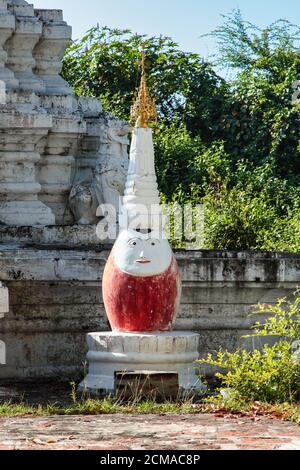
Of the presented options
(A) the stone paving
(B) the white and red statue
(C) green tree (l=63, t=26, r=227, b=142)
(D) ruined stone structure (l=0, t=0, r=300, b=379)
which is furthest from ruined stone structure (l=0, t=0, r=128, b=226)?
(C) green tree (l=63, t=26, r=227, b=142)

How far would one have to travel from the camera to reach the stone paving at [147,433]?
300 inches

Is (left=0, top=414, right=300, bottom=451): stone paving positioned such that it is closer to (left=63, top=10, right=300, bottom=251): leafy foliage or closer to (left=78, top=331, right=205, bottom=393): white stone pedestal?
(left=78, top=331, right=205, bottom=393): white stone pedestal

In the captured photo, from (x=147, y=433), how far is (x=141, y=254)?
8.30 ft

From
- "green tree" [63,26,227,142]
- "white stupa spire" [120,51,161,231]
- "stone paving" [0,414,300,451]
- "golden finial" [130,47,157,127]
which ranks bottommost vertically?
"stone paving" [0,414,300,451]

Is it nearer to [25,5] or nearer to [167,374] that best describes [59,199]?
[25,5]

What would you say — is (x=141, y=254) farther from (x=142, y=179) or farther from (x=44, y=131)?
(x=44, y=131)

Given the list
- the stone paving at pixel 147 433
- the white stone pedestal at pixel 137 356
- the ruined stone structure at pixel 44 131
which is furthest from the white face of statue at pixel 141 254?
the ruined stone structure at pixel 44 131

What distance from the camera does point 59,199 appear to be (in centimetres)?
1321

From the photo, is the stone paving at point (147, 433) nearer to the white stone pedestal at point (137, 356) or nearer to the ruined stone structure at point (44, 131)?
the white stone pedestal at point (137, 356)

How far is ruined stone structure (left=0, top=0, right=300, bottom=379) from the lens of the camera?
37.1ft

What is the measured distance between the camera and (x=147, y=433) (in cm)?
811

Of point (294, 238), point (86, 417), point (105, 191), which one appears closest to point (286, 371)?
point (86, 417)

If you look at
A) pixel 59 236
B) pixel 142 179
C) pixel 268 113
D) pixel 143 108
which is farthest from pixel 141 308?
pixel 268 113

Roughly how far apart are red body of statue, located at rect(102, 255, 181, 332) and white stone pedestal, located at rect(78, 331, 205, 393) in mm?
124
